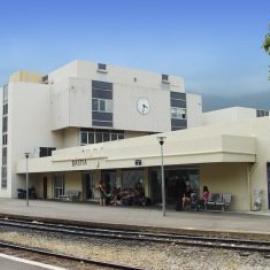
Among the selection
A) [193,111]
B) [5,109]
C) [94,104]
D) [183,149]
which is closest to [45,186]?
[94,104]

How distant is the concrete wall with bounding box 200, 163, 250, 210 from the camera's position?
1044 inches

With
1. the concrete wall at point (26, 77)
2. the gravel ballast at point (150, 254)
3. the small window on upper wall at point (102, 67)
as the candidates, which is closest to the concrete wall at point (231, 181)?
the gravel ballast at point (150, 254)

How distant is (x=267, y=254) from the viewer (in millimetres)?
12883

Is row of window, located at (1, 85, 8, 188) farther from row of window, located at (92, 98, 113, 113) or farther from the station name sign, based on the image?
the station name sign

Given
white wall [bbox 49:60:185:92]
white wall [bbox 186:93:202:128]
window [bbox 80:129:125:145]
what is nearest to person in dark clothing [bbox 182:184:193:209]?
window [bbox 80:129:125:145]

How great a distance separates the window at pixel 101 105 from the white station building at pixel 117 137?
0.32ft

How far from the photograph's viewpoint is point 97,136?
54594mm

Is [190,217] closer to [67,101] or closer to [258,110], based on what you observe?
[67,101]

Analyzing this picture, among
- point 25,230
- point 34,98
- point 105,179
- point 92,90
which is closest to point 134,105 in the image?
point 92,90

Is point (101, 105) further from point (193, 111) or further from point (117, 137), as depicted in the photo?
point (193, 111)

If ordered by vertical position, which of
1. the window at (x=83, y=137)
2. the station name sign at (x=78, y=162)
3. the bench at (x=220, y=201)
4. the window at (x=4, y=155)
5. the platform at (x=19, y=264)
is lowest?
the platform at (x=19, y=264)

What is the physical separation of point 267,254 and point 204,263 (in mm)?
1802

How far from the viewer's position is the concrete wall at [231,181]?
→ 87.0 ft

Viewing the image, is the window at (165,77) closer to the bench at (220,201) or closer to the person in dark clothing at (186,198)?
the person in dark clothing at (186,198)
